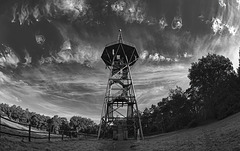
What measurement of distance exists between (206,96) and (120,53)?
970 inches

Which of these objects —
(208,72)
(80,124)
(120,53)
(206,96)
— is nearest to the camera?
(120,53)

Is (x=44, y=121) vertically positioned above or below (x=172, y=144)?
above

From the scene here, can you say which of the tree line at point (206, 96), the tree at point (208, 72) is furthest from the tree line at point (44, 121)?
the tree at point (208, 72)

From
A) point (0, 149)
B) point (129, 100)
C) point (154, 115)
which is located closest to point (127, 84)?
point (129, 100)

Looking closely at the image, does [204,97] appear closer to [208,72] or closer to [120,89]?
[208,72]

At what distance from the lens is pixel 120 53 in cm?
3203

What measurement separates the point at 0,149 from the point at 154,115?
234 feet

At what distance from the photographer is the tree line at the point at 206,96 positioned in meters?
37.2

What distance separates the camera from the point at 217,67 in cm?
4791

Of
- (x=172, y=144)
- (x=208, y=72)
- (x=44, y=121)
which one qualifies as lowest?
(x=172, y=144)

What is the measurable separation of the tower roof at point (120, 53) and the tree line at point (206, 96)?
19.1 meters

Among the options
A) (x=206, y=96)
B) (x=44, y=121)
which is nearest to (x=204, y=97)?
(x=206, y=96)

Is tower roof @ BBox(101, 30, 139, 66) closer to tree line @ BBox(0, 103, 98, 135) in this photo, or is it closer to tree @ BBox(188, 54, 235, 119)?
tree @ BBox(188, 54, 235, 119)

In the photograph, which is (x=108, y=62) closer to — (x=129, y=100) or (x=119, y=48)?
(x=119, y=48)
